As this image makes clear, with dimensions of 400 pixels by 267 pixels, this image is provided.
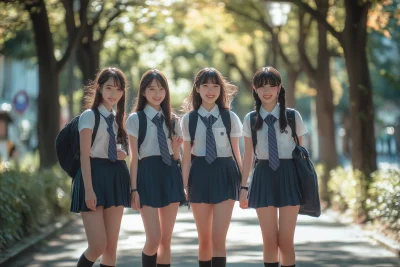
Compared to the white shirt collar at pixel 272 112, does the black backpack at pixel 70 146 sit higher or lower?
lower

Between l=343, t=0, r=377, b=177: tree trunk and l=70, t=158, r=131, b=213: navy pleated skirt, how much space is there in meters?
10.6

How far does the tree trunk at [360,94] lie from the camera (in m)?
18.6

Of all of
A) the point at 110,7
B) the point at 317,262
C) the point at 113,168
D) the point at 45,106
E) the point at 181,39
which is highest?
the point at 181,39

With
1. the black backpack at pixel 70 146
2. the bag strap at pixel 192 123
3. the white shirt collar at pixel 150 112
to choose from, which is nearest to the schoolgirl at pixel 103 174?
the black backpack at pixel 70 146

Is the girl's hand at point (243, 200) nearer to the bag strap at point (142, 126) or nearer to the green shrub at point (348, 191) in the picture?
the bag strap at point (142, 126)

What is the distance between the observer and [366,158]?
1883cm

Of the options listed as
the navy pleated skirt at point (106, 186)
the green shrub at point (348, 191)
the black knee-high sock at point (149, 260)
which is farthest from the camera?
the green shrub at point (348, 191)

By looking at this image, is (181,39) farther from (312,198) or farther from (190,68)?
(312,198)

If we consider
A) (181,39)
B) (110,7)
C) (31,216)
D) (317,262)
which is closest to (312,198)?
(317,262)

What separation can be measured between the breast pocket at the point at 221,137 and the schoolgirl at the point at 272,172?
0.26 metres

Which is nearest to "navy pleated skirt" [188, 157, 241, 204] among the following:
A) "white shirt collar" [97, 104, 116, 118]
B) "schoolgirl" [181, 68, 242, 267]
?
"schoolgirl" [181, 68, 242, 267]

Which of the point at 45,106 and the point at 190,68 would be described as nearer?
the point at 45,106

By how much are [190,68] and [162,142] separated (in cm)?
4533

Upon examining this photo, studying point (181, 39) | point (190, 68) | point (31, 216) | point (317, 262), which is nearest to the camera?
point (317, 262)
